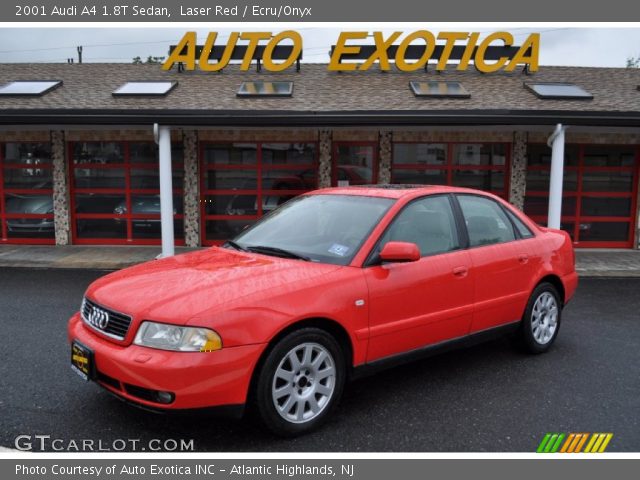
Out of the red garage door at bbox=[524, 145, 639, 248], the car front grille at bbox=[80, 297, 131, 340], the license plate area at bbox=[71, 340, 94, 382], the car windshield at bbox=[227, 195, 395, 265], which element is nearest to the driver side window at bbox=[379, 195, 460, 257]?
the car windshield at bbox=[227, 195, 395, 265]

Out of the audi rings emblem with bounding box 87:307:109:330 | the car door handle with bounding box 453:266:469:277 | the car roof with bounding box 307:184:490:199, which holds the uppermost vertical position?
the car roof with bounding box 307:184:490:199

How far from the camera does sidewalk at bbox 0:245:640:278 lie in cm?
1009

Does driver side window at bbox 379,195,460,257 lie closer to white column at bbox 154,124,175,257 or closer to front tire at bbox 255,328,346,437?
front tire at bbox 255,328,346,437

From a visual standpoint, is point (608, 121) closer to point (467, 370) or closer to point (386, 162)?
point (386, 162)

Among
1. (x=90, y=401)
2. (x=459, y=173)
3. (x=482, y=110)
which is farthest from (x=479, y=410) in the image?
(x=459, y=173)

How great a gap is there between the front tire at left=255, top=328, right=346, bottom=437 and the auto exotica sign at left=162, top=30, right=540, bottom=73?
11.6 m

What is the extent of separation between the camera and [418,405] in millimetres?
4051

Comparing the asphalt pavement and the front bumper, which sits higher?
the front bumper

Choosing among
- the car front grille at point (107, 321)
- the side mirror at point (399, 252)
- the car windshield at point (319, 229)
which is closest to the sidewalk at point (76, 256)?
the car windshield at point (319, 229)

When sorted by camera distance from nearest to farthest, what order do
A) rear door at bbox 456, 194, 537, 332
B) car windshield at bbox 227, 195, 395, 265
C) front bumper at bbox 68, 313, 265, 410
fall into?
front bumper at bbox 68, 313, 265, 410 < car windshield at bbox 227, 195, 395, 265 < rear door at bbox 456, 194, 537, 332

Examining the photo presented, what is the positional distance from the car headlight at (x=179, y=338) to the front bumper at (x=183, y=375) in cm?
3

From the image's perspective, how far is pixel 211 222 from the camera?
42.3 feet

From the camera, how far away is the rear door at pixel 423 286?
3924 millimetres

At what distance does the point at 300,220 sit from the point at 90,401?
6.76ft
